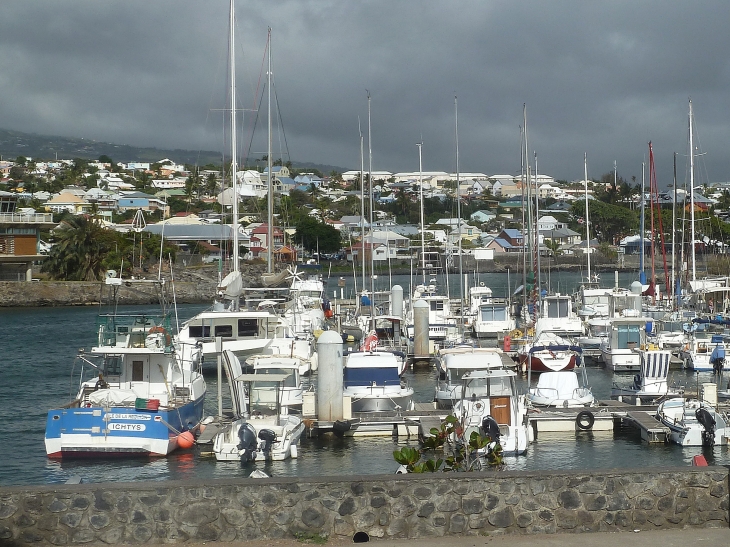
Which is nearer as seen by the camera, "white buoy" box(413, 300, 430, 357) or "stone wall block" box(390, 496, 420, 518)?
"stone wall block" box(390, 496, 420, 518)

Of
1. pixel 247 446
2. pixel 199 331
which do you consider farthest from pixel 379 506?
pixel 199 331

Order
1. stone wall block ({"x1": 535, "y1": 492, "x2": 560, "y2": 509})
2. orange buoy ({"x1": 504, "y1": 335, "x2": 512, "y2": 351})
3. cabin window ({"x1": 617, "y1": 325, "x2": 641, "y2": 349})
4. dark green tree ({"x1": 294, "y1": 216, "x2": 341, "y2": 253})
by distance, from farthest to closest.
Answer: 1. dark green tree ({"x1": 294, "y1": 216, "x2": 341, "y2": 253})
2. orange buoy ({"x1": 504, "y1": 335, "x2": 512, "y2": 351})
3. cabin window ({"x1": 617, "y1": 325, "x2": 641, "y2": 349})
4. stone wall block ({"x1": 535, "y1": 492, "x2": 560, "y2": 509})

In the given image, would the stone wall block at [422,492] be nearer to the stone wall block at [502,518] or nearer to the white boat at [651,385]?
the stone wall block at [502,518]

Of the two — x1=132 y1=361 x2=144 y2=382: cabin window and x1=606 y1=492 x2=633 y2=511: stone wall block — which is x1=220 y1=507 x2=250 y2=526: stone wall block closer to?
x1=606 y1=492 x2=633 y2=511: stone wall block

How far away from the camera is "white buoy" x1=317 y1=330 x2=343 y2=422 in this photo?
1077 inches

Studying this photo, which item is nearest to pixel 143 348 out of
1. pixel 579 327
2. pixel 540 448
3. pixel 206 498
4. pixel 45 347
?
pixel 540 448

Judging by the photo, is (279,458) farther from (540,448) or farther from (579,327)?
(579,327)

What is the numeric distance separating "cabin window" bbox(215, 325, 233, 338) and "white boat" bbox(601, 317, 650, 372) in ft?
56.3

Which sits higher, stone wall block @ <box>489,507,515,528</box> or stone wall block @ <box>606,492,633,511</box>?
stone wall block @ <box>606,492,633,511</box>

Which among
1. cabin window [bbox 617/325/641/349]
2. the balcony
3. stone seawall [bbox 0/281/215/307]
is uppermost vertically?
the balcony

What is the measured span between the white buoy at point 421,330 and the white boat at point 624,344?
846 cm

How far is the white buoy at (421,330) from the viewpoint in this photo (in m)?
46.4

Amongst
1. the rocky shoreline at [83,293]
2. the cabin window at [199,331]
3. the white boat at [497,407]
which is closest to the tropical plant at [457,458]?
the white boat at [497,407]

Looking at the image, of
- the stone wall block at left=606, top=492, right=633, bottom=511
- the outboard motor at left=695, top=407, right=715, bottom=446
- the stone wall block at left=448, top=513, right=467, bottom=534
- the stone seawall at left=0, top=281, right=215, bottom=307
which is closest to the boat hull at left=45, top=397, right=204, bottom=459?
the outboard motor at left=695, top=407, right=715, bottom=446
